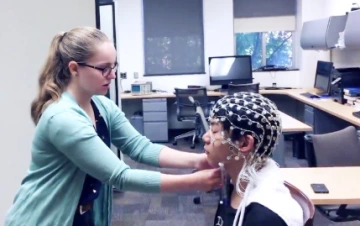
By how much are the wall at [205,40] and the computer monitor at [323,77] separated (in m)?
0.80

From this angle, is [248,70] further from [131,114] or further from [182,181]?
[182,181]

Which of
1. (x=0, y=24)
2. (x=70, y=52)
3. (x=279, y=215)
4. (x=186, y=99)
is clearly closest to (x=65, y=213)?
(x=70, y=52)

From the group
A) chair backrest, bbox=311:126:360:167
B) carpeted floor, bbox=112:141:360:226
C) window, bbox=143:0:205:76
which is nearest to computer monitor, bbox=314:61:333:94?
window, bbox=143:0:205:76

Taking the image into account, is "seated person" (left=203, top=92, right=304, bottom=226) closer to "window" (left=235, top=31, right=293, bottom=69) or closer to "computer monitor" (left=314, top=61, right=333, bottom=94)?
"computer monitor" (left=314, top=61, right=333, bottom=94)

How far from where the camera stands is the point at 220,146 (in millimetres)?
1295

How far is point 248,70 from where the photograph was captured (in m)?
6.52

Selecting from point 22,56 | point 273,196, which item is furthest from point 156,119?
point 273,196

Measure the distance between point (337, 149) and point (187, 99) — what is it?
3.51 meters

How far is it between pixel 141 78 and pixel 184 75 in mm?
691

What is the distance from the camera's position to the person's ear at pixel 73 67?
141cm

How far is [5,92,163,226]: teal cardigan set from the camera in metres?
1.29

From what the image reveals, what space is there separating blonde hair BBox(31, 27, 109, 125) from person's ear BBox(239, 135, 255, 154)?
0.56 metres

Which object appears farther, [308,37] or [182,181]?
[308,37]

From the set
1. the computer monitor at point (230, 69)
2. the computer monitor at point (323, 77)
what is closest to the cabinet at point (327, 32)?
the computer monitor at point (323, 77)
